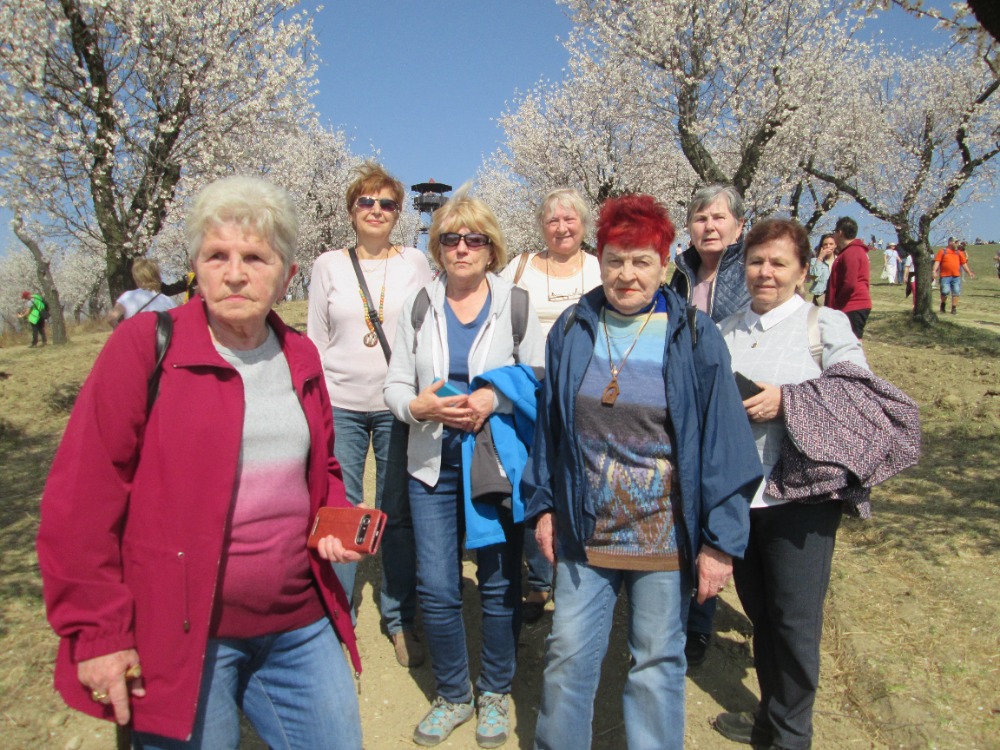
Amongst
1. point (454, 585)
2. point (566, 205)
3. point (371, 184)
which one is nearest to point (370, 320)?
point (371, 184)

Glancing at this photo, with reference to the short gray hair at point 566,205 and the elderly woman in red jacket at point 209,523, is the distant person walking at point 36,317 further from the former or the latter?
the elderly woman in red jacket at point 209,523

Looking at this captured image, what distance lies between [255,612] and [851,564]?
13.4ft

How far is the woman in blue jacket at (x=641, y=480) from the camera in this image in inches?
91.7

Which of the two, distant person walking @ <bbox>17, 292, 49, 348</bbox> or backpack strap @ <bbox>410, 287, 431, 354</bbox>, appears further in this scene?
distant person walking @ <bbox>17, 292, 49, 348</bbox>

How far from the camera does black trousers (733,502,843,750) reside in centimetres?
263

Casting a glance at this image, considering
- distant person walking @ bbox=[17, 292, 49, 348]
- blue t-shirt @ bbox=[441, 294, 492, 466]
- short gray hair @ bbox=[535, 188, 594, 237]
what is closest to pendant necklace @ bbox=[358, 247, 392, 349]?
blue t-shirt @ bbox=[441, 294, 492, 466]

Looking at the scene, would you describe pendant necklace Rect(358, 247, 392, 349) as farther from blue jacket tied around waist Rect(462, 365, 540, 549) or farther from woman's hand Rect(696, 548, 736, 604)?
woman's hand Rect(696, 548, 736, 604)

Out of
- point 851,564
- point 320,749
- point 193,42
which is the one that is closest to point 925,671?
point 851,564

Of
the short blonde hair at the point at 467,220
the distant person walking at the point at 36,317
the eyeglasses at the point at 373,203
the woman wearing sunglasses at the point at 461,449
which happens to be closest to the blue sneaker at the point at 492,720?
the woman wearing sunglasses at the point at 461,449

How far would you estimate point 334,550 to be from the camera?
1918 mm

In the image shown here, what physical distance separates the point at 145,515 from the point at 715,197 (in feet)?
9.63

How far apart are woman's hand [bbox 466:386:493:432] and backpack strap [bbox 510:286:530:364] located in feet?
1.07

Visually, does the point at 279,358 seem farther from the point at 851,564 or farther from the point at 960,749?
the point at 851,564

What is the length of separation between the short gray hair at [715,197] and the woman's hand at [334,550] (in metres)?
2.52
